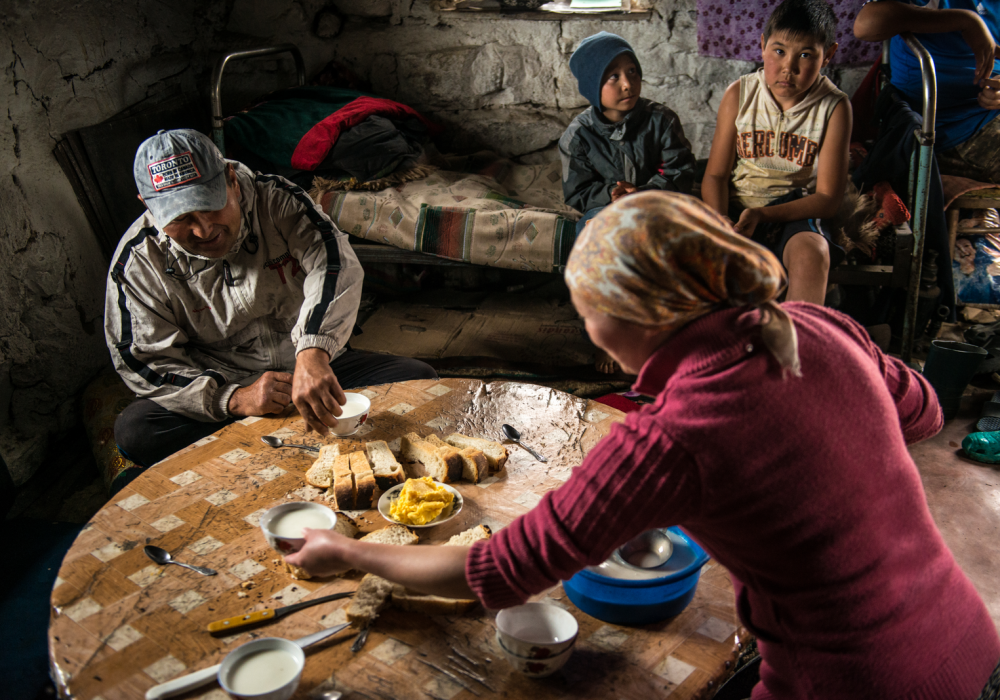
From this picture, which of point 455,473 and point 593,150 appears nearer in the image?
point 455,473

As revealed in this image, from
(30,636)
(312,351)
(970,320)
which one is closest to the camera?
(30,636)

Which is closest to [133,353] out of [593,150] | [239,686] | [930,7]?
[239,686]

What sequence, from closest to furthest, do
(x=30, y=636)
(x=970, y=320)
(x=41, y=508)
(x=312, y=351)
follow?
(x=30, y=636) < (x=312, y=351) < (x=41, y=508) < (x=970, y=320)

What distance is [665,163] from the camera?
3.62 m

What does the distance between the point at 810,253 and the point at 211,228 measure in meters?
2.45

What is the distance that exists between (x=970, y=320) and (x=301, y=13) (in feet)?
15.5

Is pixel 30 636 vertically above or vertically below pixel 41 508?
above

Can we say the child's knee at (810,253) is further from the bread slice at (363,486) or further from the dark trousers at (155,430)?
the bread slice at (363,486)

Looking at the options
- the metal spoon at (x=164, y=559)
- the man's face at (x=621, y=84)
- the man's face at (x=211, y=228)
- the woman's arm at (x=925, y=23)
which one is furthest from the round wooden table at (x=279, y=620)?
the woman's arm at (x=925, y=23)

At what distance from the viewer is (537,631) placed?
3.78ft

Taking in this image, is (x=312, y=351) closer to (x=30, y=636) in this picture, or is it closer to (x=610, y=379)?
(x=30, y=636)

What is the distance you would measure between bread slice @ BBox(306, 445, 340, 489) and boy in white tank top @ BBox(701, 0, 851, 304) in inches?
86.1

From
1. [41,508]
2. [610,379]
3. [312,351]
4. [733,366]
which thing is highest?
[733,366]

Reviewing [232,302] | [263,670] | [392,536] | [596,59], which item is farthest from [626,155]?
[263,670]
